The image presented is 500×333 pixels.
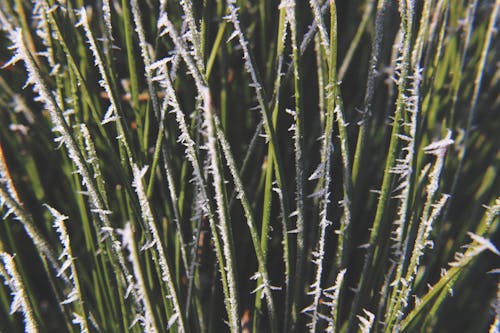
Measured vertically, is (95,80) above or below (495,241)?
above

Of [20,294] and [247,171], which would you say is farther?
[247,171]

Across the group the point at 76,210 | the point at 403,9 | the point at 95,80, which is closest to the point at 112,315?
the point at 76,210

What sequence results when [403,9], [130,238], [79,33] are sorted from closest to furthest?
[130,238]
[403,9]
[79,33]

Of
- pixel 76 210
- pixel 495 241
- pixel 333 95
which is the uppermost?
pixel 333 95

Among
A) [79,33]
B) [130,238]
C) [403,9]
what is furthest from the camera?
[79,33]

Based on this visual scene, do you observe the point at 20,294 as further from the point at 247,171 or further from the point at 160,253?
A: the point at 247,171

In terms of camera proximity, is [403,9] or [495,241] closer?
[403,9]

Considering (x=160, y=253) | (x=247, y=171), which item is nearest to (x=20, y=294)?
(x=160, y=253)

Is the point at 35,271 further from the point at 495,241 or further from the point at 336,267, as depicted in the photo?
the point at 495,241
